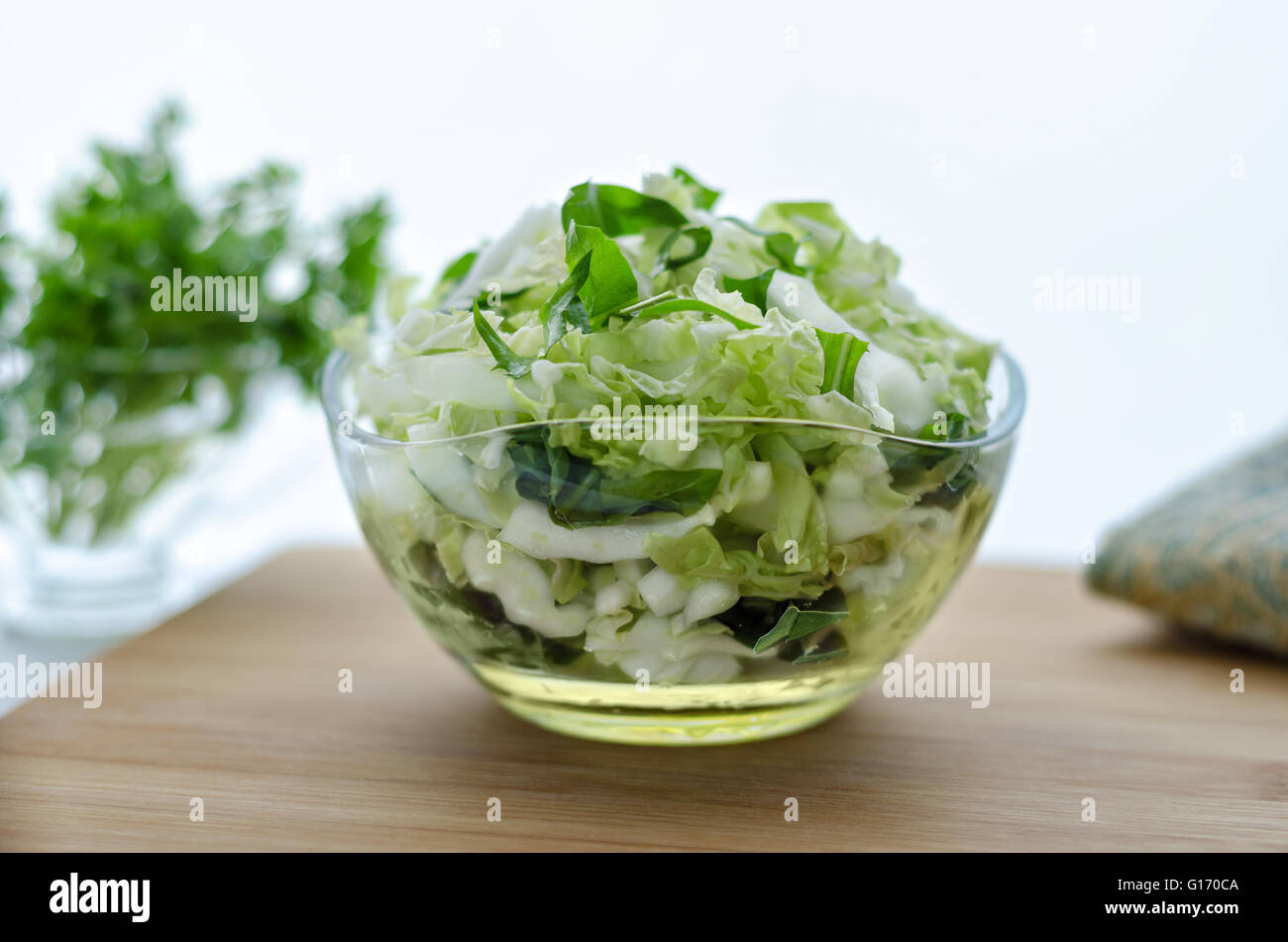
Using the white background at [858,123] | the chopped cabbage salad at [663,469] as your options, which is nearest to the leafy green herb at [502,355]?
the chopped cabbage salad at [663,469]

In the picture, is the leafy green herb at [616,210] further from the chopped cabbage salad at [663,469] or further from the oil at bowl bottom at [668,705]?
the oil at bowl bottom at [668,705]

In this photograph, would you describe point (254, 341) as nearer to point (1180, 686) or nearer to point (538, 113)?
point (538, 113)

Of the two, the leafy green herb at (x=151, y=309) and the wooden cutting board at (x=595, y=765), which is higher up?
the leafy green herb at (x=151, y=309)

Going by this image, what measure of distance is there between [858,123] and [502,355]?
1417 millimetres

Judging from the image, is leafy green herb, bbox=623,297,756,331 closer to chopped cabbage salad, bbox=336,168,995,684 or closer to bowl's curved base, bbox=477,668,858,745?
chopped cabbage salad, bbox=336,168,995,684

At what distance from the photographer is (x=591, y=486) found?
66 cm

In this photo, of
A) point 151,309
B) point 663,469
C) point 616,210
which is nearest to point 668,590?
point 663,469

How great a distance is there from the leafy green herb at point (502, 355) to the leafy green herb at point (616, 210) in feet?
0.43

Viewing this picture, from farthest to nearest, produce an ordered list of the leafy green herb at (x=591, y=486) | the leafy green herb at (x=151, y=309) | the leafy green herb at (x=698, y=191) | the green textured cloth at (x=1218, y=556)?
Result: the leafy green herb at (x=151, y=309)
the green textured cloth at (x=1218, y=556)
the leafy green herb at (x=698, y=191)
the leafy green herb at (x=591, y=486)

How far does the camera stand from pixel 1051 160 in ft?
6.48

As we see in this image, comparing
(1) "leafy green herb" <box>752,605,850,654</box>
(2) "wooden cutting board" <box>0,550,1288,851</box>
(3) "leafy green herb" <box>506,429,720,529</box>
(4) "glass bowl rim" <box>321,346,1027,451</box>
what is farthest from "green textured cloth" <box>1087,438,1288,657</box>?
(3) "leafy green herb" <box>506,429,720,529</box>

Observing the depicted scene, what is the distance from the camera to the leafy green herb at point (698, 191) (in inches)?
→ 34.3
